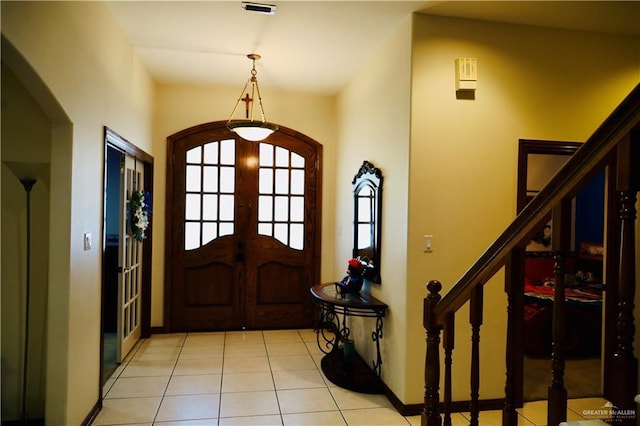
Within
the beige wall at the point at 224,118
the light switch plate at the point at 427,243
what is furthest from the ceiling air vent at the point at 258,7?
the light switch plate at the point at 427,243

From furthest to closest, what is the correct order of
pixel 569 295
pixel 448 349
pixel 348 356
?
pixel 569 295 → pixel 348 356 → pixel 448 349

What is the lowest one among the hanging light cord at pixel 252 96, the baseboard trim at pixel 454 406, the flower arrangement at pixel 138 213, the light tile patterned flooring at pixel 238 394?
the light tile patterned flooring at pixel 238 394

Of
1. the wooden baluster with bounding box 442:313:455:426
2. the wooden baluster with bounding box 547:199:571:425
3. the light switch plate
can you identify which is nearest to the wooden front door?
the light switch plate

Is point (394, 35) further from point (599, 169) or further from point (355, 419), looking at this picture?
point (355, 419)

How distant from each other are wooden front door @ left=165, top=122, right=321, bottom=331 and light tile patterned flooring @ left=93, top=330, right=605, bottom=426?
0.64 m

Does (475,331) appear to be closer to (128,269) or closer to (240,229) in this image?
(128,269)

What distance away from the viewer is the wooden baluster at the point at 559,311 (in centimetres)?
117

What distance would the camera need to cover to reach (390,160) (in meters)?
3.23

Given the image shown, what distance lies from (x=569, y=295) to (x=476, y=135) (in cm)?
220

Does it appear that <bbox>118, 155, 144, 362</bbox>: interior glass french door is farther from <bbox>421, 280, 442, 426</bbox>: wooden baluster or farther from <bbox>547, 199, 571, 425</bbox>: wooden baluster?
<bbox>547, 199, 571, 425</bbox>: wooden baluster

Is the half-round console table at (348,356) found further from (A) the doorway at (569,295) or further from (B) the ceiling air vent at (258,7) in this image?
(B) the ceiling air vent at (258,7)

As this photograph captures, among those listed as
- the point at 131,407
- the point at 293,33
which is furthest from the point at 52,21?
the point at 131,407

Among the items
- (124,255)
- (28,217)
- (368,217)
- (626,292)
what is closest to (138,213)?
(124,255)

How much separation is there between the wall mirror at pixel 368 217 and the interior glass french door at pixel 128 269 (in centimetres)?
216
